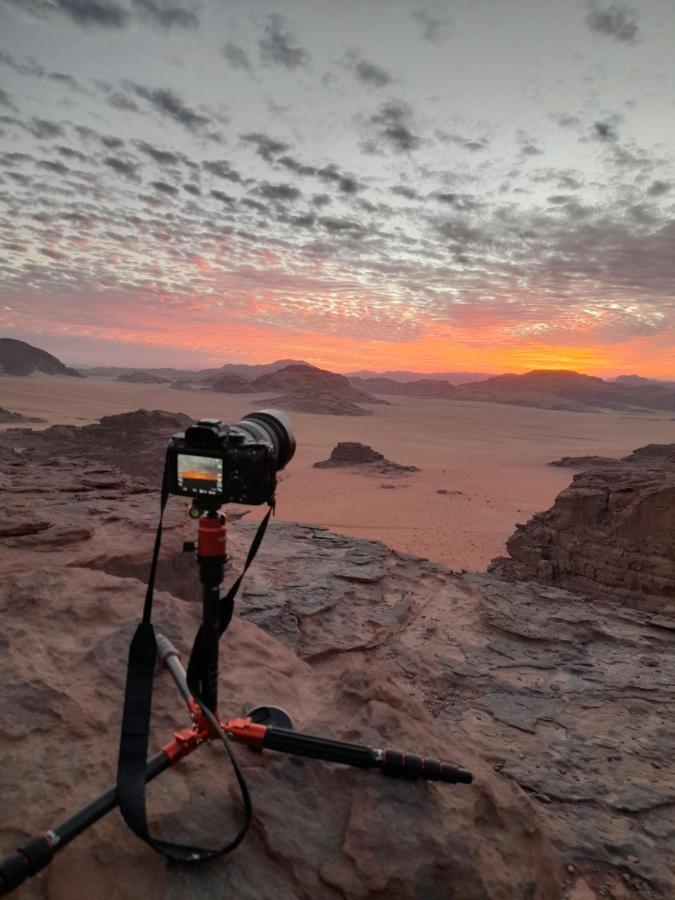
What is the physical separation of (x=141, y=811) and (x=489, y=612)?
5001mm

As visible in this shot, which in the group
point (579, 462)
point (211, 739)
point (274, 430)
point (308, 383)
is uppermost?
point (308, 383)

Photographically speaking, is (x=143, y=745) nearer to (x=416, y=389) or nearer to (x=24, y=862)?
(x=24, y=862)

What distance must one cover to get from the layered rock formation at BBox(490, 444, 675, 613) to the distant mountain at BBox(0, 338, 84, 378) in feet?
267

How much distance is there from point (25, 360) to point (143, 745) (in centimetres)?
9104

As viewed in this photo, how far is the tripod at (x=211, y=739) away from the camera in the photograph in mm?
1650

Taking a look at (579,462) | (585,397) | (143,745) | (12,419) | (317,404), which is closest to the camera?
(143,745)

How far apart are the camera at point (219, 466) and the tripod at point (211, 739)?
4.3 inches

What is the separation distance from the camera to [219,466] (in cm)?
222

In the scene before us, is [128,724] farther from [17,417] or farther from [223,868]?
[17,417]

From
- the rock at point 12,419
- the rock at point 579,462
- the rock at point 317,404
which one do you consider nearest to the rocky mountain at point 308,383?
the rock at point 317,404

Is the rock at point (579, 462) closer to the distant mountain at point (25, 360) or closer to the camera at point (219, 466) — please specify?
the camera at point (219, 466)

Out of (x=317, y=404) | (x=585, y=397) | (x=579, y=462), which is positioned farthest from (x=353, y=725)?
(x=585, y=397)

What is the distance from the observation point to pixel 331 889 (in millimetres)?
1840

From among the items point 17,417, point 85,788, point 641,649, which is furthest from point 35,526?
point 17,417
